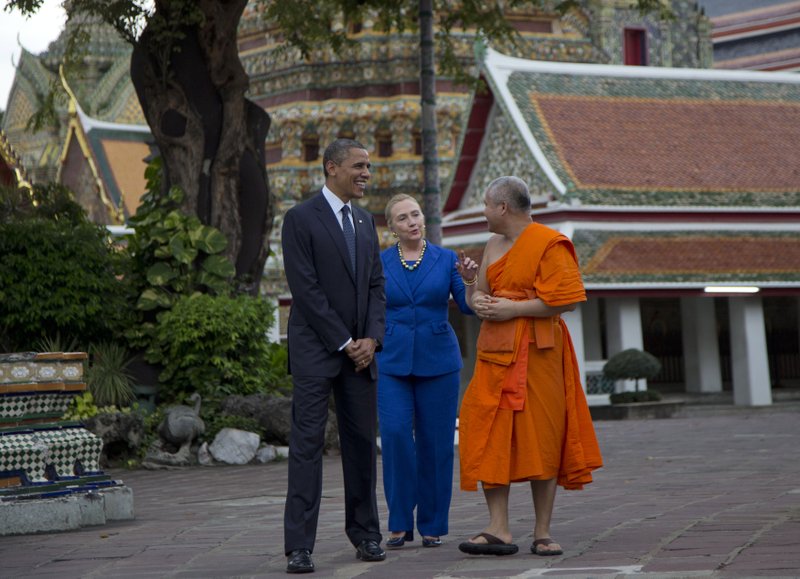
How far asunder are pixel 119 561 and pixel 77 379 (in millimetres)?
2394

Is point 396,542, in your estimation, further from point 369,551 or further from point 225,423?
point 225,423

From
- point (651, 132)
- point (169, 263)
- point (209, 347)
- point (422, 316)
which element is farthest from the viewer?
point (651, 132)

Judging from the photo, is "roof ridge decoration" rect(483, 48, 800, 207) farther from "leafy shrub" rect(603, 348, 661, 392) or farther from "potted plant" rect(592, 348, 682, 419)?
"potted plant" rect(592, 348, 682, 419)

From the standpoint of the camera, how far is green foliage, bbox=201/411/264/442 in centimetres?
1592

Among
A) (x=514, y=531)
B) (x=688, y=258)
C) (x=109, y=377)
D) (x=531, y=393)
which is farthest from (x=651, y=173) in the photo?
(x=531, y=393)

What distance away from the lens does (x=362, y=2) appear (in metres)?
20.1

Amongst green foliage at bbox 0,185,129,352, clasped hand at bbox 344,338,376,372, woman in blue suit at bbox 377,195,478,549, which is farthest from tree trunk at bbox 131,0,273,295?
clasped hand at bbox 344,338,376,372

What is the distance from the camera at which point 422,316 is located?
8711mm

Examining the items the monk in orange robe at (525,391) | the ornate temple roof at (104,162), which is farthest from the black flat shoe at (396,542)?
the ornate temple roof at (104,162)

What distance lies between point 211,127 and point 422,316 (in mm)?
9638

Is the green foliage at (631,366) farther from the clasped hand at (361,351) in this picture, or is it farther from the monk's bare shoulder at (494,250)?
the clasped hand at (361,351)

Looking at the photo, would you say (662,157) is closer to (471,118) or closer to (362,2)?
(471,118)

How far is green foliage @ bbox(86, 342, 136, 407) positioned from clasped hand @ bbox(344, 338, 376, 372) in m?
8.66

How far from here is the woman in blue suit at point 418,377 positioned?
8.44m
